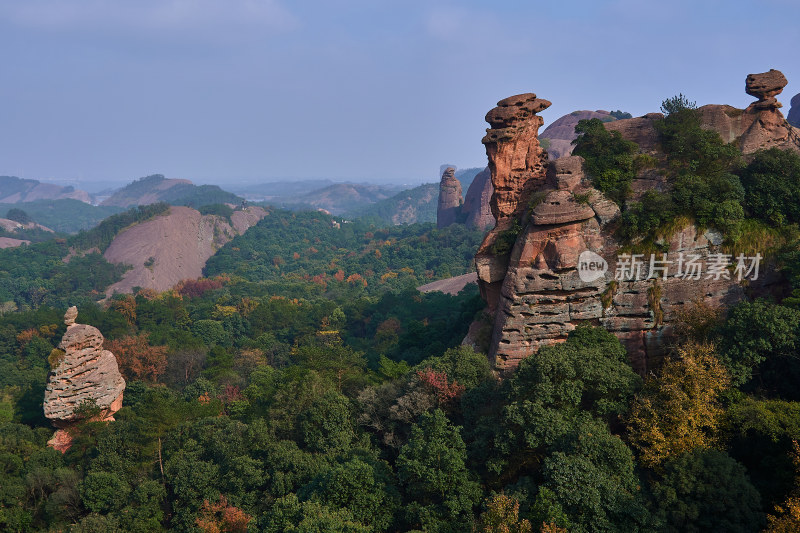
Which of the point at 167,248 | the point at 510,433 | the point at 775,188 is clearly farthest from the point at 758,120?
the point at 167,248

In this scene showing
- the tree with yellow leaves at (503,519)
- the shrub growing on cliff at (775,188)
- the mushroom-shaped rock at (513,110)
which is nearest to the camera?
the tree with yellow leaves at (503,519)

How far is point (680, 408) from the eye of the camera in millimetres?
11578

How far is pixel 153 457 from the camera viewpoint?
674 inches

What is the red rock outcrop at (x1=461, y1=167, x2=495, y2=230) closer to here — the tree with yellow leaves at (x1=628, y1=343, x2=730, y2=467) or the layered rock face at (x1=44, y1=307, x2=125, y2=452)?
the layered rock face at (x1=44, y1=307, x2=125, y2=452)

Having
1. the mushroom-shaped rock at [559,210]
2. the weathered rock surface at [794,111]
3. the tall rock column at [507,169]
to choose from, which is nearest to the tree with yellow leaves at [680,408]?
the mushroom-shaped rock at [559,210]

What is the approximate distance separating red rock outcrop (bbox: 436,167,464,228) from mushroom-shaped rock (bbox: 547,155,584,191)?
2347 inches

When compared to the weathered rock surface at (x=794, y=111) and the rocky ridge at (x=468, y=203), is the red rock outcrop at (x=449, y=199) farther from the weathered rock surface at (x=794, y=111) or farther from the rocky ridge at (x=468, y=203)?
the weathered rock surface at (x=794, y=111)

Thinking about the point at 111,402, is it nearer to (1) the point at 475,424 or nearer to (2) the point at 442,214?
(1) the point at 475,424

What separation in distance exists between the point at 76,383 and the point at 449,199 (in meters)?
62.5

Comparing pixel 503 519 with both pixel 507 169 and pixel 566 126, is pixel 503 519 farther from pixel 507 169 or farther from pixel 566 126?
pixel 566 126

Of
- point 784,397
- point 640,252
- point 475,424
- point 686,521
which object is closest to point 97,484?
point 475,424

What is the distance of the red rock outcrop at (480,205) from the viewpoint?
68.4m

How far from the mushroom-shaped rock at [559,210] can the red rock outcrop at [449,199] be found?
60.6 m

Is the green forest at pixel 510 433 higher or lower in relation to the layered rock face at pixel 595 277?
lower
